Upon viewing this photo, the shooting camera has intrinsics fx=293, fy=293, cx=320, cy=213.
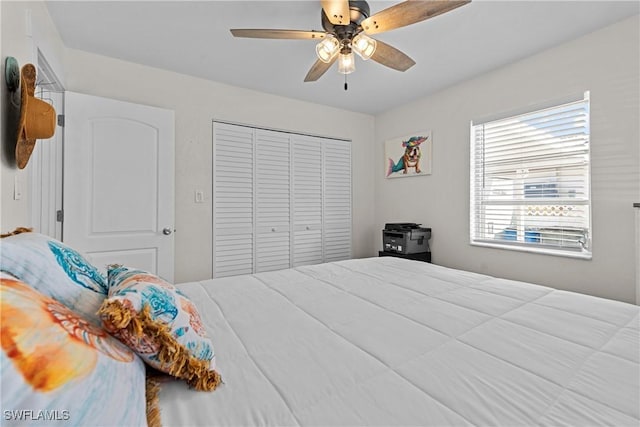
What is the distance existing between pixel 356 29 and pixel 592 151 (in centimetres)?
203

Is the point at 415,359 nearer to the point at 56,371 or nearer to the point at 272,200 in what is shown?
the point at 56,371

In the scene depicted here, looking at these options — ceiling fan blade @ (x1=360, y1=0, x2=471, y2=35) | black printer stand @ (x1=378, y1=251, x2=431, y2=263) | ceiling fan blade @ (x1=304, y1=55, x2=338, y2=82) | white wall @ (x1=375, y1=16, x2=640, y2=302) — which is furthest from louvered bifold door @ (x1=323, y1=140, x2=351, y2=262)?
ceiling fan blade @ (x1=360, y1=0, x2=471, y2=35)

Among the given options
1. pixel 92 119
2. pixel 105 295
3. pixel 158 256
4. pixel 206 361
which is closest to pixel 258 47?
pixel 92 119

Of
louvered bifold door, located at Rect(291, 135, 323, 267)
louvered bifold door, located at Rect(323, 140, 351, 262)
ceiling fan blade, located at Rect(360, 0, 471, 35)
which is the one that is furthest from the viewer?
louvered bifold door, located at Rect(323, 140, 351, 262)

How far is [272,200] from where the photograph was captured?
3.50 meters

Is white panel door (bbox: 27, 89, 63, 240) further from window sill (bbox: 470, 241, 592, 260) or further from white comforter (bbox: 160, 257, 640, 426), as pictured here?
window sill (bbox: 470, 241, 592, 260)

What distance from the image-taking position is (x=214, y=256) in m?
3.13

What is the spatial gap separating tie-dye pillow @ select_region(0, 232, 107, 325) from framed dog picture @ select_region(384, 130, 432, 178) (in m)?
3.38

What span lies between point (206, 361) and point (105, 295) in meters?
0.35

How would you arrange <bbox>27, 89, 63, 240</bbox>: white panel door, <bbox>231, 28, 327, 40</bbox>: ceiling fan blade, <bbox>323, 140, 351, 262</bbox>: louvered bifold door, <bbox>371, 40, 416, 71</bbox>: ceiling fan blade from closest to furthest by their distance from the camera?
<bbox>231, 28, 327, 40</bbox>: ceiling fan blade → <bbox>371, 40, 416, 71</bbox>: ceiling fan blade → <bbox>27, 89, 63, 240</bbox>: white panel door → <bbox>323, 140, 351, 262</bbox>: louvered bifold door

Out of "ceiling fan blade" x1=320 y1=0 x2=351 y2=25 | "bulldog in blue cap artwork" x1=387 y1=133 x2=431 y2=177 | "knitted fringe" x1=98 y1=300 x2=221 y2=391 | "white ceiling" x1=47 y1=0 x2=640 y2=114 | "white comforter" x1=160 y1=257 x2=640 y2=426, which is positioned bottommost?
"white comforter" x1=160 y1=257 x2=640 y2=426

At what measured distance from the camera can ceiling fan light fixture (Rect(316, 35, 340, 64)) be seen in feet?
6.01

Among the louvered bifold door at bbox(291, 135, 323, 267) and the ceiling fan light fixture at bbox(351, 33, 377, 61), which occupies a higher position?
the ceiling fan light fixture at bbox(351, 33, 377, 61)

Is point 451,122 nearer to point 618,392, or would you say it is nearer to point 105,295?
point 618,392
